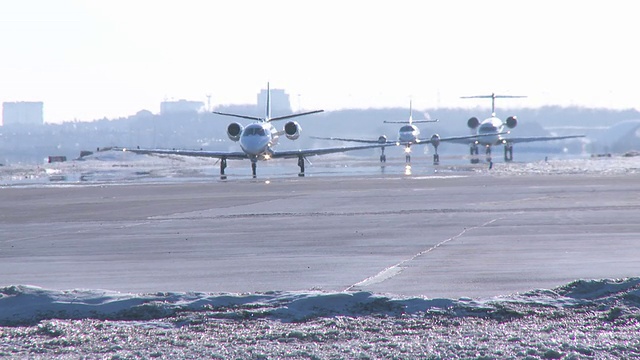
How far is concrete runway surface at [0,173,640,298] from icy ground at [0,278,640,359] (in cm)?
125

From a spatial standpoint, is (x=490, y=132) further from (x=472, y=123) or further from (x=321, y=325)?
(x=321, y=325)

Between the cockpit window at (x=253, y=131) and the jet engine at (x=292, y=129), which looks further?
the jet engine at (x=292, y=129)

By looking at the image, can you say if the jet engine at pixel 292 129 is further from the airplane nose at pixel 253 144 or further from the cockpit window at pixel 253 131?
the airplane nose at pixel 253 144

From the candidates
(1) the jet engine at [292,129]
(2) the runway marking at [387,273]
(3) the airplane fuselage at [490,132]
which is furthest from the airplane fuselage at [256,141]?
(2) the runway marking at [387,273]

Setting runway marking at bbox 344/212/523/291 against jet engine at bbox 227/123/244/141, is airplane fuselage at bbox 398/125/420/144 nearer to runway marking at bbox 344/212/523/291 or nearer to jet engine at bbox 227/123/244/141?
jet engine at bbox 227/123/244/141

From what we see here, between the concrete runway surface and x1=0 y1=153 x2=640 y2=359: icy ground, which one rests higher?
x1=0 y1=153 x2=640 y2=359: icy ground

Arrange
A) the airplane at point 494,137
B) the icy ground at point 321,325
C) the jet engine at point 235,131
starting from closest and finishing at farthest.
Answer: the icy ground at point 321,325, the jet engine at point 235,131, the airplane at point 494,137

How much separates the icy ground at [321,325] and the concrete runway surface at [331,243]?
125 centimetres

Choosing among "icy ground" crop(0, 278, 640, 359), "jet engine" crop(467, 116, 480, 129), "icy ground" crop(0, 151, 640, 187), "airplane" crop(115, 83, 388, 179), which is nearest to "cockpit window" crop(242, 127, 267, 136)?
"airplane" crop(115, 83, 388, 179)

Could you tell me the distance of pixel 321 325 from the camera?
6316mm

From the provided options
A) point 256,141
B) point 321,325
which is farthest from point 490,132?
point 321,325

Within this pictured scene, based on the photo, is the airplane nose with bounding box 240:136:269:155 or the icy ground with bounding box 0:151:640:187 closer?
the icy ground with bounding box 0:151:640:187

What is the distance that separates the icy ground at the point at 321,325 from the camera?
17.9 ft

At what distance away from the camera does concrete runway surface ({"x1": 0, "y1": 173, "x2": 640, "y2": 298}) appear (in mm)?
9352
